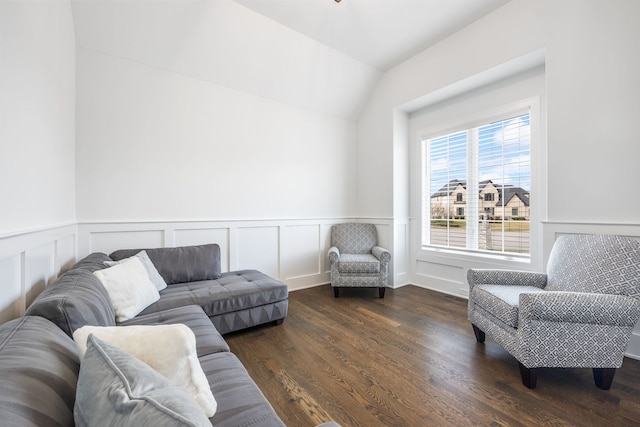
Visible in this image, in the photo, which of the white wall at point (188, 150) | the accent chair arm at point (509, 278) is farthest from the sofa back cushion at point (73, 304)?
the accent chair arm at point (509, 278)

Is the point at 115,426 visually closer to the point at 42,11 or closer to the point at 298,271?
the point at 42,11

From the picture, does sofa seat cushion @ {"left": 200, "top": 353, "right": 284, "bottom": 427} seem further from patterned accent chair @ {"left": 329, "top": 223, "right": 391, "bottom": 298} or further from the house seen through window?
the house seen through window

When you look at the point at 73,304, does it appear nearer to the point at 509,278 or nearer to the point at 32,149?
the point at 32,149

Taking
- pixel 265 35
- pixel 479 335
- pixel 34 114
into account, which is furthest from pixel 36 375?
pixel 265 35

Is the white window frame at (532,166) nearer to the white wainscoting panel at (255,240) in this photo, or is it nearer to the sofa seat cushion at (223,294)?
the white wainscoting panel at (255,240)

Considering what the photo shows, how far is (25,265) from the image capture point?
1.25 metres

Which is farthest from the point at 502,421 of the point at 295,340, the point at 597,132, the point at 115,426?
the point at 597,132

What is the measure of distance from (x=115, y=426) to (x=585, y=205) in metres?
3.08

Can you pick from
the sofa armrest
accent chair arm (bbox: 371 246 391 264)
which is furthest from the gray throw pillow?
accent chair arm (bbox: 371 246 391 264)

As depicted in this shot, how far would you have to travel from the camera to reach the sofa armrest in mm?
1512

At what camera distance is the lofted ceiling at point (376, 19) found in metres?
2.55

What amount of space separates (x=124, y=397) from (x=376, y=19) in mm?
3407

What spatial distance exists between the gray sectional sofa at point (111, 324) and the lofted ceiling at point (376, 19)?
8.67 feet

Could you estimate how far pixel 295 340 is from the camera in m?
2.21
